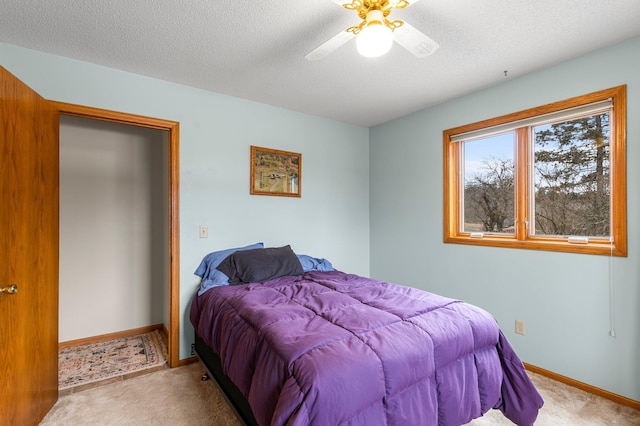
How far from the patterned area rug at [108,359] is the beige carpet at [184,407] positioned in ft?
0.61

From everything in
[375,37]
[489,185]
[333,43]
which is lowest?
[489,185]

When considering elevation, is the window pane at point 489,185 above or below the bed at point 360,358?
above

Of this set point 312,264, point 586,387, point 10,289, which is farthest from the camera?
point 312,264

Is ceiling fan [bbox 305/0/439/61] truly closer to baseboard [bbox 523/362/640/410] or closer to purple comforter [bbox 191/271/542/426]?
purple comforter [bbox 191/271/542/426]

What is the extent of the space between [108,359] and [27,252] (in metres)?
1.47

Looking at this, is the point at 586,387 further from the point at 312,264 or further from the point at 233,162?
the point at 233,162

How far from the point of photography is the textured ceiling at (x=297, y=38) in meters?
1.71

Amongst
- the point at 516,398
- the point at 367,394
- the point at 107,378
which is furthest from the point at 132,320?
the point at 516,398

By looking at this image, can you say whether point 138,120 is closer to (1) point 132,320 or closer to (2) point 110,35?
(2) point 110,35

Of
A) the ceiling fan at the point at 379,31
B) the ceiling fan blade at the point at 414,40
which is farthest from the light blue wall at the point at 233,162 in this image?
the ceiling fan blade at the point at 414,40

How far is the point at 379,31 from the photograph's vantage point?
137 cm

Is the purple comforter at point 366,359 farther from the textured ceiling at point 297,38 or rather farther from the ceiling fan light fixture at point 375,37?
the textured ceiling at point 297,38

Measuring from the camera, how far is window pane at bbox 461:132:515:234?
274 cm

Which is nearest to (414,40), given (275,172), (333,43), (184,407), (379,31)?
(379,31)
